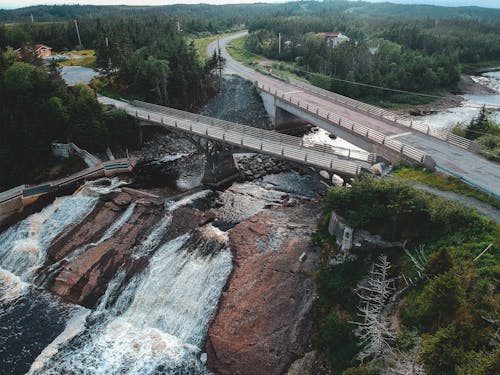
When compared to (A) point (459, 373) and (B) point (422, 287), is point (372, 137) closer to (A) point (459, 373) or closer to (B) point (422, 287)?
(B) point (422, 287)

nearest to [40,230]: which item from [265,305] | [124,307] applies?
[124,307]

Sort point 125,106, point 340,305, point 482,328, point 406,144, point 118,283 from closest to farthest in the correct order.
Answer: point 482,328
point 340,305
point 118,283
point 406,144
point 125,106

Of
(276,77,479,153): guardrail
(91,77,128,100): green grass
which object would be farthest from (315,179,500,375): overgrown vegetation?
(91,77,128,100): green grass

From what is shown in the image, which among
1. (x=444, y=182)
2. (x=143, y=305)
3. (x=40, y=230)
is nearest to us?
(x=143, y=305)

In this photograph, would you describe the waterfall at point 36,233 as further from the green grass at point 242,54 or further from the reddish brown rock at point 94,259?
the green grass at point 242,54

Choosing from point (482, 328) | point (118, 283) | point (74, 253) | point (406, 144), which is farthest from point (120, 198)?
point (482, 328)

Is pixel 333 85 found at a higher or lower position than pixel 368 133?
lower

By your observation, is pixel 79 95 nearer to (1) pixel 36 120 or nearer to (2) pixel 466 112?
(1) pixel 36 120
